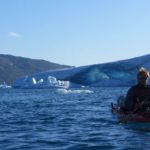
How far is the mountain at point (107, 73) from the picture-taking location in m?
77.9

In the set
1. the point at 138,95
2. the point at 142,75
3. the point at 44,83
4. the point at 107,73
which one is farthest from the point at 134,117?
the point at 44,83

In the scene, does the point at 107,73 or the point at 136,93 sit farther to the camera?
the point at 107,73

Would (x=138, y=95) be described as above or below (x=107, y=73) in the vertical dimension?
below

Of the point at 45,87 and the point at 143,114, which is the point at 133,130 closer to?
the point at 143,114

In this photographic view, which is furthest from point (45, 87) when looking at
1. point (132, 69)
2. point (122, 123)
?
point (122, 123)

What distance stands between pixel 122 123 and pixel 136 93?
1.41 metres

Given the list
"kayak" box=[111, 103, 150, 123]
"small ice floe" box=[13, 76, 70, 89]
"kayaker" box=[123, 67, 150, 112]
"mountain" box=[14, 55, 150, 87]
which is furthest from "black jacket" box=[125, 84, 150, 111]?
"small ice floe" box=[13, 76, 70, 89]

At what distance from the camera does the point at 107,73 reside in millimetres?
80312

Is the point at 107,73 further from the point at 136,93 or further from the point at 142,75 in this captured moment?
the point at 142,75

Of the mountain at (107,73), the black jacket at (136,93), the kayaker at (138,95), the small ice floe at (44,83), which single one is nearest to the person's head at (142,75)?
the kayaker at (138,95)

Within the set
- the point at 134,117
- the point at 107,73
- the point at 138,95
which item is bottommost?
the point at 134,117

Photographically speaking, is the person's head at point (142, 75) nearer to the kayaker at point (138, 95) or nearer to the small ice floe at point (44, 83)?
the kayaker at point (138, 95)

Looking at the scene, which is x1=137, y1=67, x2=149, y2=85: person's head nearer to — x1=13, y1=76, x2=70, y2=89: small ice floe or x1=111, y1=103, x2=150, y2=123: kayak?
x1=111, y1=103, x2=150, y2=123: kayak

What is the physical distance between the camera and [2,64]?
197 m
